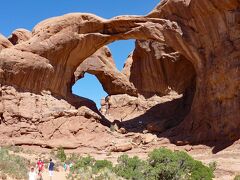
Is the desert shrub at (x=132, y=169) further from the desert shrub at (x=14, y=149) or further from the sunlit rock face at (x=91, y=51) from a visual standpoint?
the sunlit rock face at (x=91, y=51)

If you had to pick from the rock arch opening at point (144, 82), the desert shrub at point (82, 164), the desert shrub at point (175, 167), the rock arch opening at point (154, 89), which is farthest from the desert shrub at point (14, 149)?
the rock arch opening at point (144, 82)

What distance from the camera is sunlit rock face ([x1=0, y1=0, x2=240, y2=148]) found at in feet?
81.0

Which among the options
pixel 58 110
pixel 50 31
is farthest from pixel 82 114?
pixel 50 31

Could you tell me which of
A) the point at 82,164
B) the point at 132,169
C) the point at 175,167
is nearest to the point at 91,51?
the point at 82,164

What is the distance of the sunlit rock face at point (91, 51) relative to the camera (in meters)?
24.7

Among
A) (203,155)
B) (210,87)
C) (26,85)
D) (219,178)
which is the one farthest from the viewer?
(26,85)

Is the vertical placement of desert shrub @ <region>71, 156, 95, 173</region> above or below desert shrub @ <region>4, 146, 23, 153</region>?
below

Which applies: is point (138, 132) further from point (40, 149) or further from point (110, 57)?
point (110, 57)

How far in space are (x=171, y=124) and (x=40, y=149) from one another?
35.0ft

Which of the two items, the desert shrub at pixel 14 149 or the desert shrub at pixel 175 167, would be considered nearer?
the desert shrub at pixel 175 167

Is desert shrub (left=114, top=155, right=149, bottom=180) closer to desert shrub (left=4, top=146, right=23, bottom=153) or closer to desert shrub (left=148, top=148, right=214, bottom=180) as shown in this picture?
desert shrub (left=148, top=148, right=214, bottom=180)

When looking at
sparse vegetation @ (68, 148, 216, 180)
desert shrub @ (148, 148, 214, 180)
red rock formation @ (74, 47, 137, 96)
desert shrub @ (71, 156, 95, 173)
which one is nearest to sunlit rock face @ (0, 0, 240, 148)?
desert shrub @ (71, 156, 95, 173)

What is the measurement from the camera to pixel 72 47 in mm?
30703

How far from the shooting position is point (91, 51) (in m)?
32.0
